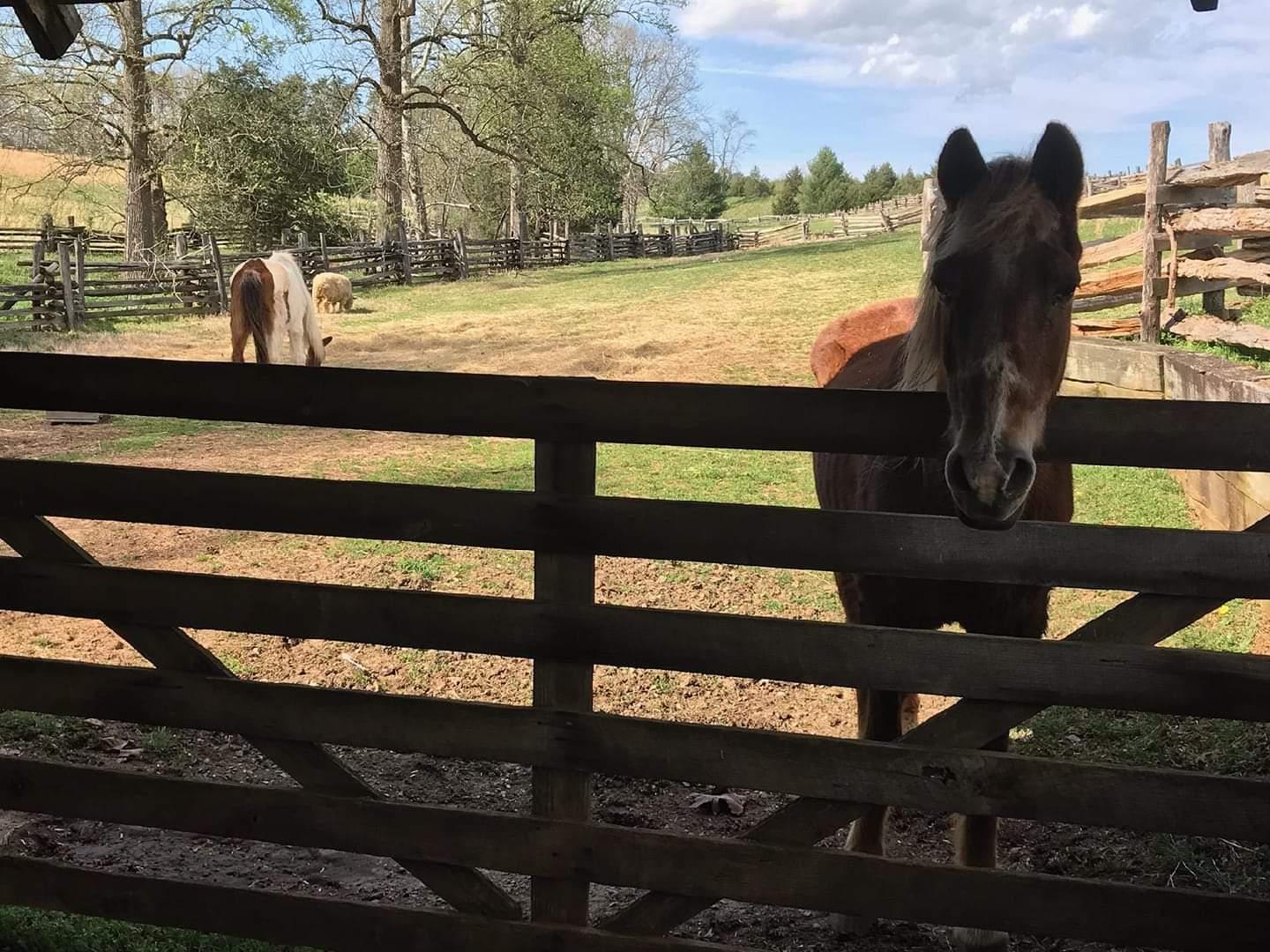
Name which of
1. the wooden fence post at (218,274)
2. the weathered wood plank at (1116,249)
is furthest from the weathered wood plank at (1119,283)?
the wooden fence post at (218,274)

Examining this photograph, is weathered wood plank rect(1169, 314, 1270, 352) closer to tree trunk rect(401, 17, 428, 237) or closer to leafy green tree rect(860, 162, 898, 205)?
tree trunk rect(401, 17, 428, 237)

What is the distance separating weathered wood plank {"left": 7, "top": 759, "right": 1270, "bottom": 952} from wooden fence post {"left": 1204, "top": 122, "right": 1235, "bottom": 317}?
32.5 ft

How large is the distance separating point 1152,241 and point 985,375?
974cm

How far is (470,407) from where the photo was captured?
2531 millimetres

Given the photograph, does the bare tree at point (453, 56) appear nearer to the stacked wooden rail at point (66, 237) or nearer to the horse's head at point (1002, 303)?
the stacked wooden rail at point (66, 237)

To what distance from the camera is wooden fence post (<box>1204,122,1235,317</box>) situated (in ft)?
34.8

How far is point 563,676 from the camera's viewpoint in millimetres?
2508

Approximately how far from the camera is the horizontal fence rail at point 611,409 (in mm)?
2254

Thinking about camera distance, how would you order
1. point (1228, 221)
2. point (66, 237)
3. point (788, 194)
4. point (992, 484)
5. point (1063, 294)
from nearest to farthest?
1. point (992, 484)
2. point (1063, 294)
3. point (1228, 221)
4. point (66, 237)
5. point (788, 194)

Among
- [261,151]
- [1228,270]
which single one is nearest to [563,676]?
[1228,270]

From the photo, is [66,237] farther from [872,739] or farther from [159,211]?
[872,739]

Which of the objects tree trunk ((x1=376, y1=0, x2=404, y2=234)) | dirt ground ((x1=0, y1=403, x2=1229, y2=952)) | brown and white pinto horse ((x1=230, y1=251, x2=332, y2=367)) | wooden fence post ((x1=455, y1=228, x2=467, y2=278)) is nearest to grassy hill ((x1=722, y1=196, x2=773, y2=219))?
wooden fence post ((x1=455, y1=228, x2=467, y2=278))

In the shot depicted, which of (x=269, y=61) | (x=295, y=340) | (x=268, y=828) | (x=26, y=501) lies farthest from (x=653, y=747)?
(x=269, y=61)

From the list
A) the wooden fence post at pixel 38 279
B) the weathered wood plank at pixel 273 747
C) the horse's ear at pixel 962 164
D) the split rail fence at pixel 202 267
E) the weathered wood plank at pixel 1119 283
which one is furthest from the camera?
the split rail fence at pixel 202 267
